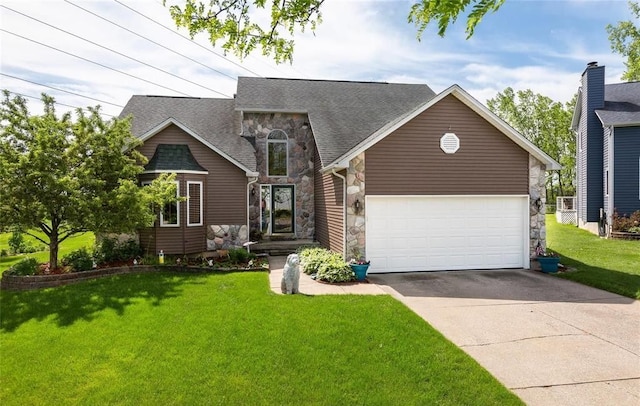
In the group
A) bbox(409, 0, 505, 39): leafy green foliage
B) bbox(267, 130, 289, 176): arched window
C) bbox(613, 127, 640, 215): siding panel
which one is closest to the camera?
bbox(409, 0, 505, 39): leafy green foliage

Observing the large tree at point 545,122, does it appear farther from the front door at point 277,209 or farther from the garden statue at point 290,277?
the garden statue at point 290,277

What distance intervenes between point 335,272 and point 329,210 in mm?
3280

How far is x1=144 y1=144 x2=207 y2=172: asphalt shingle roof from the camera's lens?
1205 centimetres

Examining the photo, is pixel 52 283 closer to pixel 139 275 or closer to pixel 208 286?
pixel 139 275

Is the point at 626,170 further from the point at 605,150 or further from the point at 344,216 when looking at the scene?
the point at 344,216

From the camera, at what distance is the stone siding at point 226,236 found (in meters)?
13.0

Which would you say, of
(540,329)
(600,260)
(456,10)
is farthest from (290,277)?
(600,260)

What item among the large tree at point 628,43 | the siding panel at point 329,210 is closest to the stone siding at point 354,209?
the siding panel at point 329,210

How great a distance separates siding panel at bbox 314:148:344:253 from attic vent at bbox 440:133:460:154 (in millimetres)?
3030

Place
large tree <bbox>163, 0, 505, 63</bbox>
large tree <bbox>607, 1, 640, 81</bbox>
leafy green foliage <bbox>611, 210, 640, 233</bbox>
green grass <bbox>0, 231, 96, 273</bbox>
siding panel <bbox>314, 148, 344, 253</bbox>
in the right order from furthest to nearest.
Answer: large tree <bbox>607, 1, 640, 81</bbox> < leafy green foliage <bbox>611, 210, 640, 233</bbox> < green grass <bbox>0, 231, 96, 273</bbox> < siding panel <bbox>314, 148, 344, 253</bbox> < large tree <bbox>163, 0, 505, 63</bbox>

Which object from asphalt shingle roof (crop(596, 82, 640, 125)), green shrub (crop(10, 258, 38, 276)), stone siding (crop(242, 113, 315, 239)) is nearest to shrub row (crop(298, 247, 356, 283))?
stone siding (crop(242, 113, 315, 239))

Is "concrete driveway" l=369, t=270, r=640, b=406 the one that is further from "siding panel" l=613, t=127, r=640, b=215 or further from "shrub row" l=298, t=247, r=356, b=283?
"siding panel" l=613, t=127, r=640, b=215

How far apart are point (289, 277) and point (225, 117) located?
10004 mm

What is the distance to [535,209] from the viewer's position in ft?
37.2
